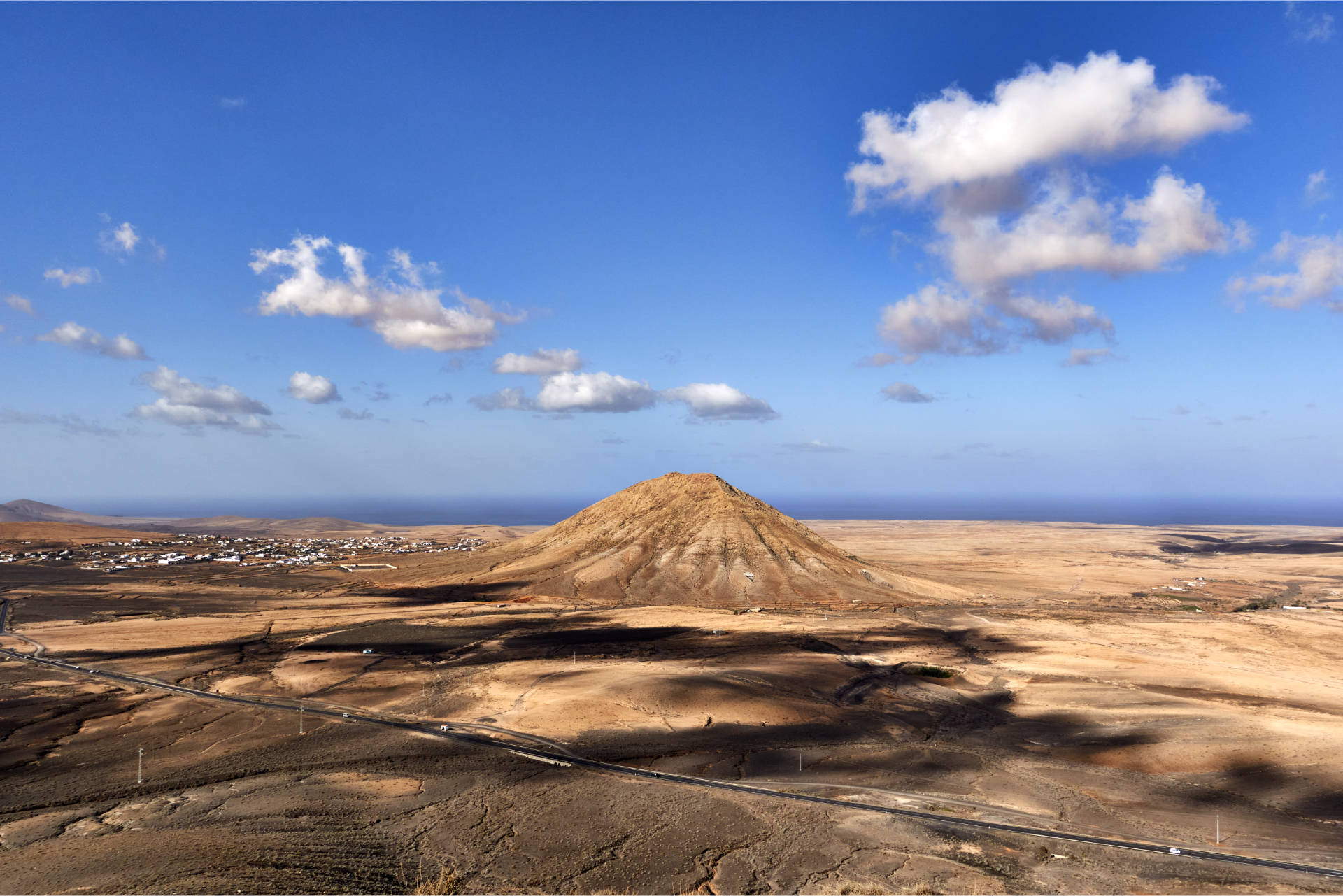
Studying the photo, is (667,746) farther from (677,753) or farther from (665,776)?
(665,776)

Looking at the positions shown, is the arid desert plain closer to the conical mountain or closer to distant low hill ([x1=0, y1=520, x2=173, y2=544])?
the conical mountain

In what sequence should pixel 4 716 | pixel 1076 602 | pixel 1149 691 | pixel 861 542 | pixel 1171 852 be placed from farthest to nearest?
pixel 861 542 < pixel 1076 602 < pixel 1149 691 < pixel 4 716 < pixel 1171 852

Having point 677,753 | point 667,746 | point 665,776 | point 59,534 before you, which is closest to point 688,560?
point 667,746

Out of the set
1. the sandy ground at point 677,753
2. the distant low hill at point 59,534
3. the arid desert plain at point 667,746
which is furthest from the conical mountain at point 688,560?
the distant low hill at point 59,534

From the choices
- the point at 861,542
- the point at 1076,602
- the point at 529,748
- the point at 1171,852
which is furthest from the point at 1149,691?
the point at 861,542

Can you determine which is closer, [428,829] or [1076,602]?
[428,829]

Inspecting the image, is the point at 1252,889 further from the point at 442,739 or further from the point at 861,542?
the point at 861,542
